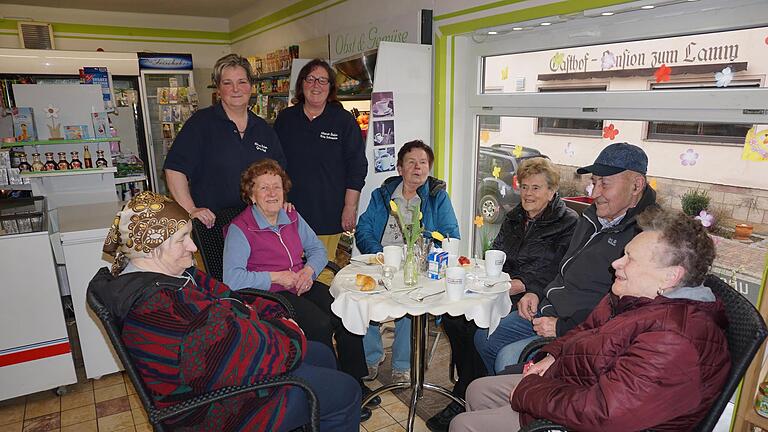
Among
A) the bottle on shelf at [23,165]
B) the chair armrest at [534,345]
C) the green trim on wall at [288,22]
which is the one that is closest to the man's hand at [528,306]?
the chair armrest at [534,345]

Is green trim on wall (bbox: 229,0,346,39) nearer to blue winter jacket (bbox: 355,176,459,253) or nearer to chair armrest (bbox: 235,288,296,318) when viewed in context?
blue winter jacket (bbox: 355,176,459,253)

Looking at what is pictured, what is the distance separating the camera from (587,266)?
214 cm

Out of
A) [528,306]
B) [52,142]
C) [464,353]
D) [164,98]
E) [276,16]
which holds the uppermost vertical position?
[276,16]

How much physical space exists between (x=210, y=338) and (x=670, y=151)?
2445 mm

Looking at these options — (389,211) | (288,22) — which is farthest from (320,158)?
(288,22)

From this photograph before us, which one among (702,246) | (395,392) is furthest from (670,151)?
(395,392)

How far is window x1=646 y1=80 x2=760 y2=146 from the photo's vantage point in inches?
88.4

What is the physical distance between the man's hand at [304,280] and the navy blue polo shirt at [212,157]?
24.7 inches

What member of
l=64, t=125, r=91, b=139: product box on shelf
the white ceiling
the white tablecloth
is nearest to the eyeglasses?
the white tablecloth

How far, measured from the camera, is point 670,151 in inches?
102

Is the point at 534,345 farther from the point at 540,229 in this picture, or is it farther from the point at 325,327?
the point at 325,327

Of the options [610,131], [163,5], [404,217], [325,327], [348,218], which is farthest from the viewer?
[163,5]

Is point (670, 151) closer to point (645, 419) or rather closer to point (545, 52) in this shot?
point (545, 52)

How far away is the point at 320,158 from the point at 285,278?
1.03 metres
